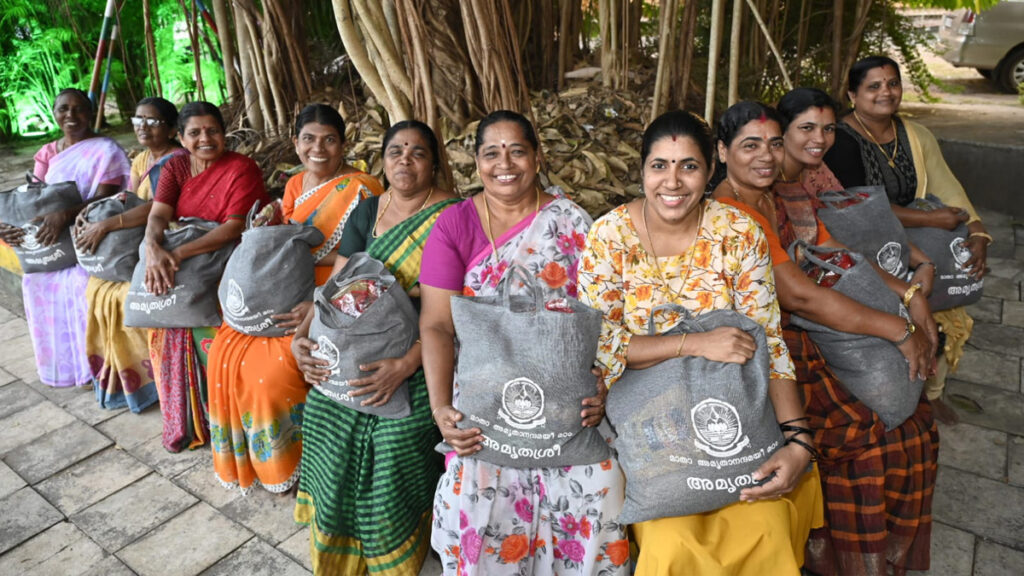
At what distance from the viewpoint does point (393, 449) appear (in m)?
2.18

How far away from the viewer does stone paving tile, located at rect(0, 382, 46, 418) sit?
340 centimetres

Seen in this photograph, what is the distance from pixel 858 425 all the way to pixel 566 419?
0.83m

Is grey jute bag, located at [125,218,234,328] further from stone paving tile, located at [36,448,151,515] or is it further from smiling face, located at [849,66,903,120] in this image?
smiling face, located at [849,66,903,120]

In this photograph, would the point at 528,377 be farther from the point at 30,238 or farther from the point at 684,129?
the point at 30,238

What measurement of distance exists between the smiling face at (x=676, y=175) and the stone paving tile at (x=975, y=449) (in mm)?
1549

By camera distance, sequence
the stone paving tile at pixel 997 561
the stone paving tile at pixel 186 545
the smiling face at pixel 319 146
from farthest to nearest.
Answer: the smiling face at pixel 319 146 < the stone paving tile at pixel 186 545 < the stone paving tile at pixel 997 561

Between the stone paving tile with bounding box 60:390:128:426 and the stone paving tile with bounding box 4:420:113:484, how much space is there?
6cm

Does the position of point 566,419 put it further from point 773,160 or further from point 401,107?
point 401,107

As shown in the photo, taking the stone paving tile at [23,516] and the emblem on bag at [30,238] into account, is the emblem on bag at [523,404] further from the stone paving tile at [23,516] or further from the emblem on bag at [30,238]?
the emblem on bag at [30,238]

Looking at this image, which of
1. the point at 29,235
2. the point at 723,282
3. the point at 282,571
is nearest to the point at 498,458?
the point at 723,282

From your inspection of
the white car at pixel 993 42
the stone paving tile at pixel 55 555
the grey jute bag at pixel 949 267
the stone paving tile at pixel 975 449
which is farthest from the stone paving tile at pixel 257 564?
the white car at pixel 993 42

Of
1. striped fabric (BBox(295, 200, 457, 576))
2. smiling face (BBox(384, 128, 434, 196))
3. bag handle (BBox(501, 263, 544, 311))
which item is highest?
smiling face (BBox(384, 128, 434, 196))

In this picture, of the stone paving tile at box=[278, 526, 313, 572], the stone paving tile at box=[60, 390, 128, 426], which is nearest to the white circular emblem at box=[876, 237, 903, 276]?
the stone paving tile at box=[278, 526, 313, 572]

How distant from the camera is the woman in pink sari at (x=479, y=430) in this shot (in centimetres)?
195
